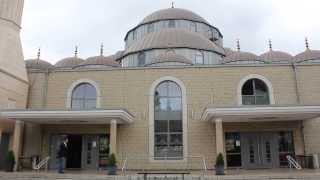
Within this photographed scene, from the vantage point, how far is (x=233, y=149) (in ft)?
61.6

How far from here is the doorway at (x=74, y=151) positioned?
1997cm

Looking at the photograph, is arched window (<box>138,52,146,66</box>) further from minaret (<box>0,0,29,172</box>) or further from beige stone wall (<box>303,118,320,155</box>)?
beige stone wall (<box>303,118,320,155</box>)

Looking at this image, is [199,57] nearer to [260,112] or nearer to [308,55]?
[308,55]

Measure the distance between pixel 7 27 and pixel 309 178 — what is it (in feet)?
53.6

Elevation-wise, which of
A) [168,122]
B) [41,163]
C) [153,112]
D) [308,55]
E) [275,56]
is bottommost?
[41,163]

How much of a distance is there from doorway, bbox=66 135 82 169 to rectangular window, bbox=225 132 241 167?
844 centimetres

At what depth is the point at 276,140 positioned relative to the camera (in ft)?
61.5

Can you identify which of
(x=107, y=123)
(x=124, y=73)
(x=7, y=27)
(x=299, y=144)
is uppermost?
(x=7, y=27)

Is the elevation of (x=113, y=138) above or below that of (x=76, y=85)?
below

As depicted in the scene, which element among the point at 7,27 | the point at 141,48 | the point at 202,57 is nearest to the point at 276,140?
the point at 202,57

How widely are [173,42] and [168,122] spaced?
27.5ft

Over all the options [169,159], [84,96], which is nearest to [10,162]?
[84,96]

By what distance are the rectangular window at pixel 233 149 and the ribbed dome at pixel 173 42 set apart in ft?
28.4

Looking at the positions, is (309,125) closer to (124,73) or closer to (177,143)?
(177,143)
